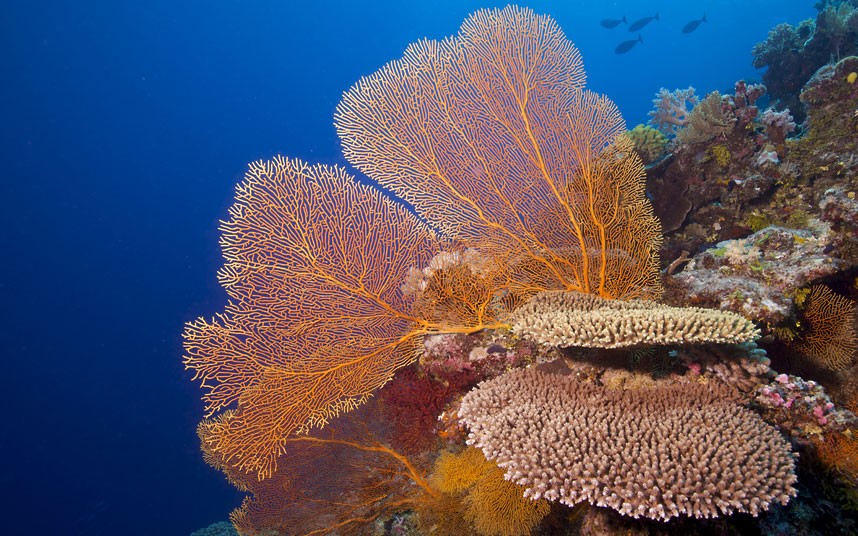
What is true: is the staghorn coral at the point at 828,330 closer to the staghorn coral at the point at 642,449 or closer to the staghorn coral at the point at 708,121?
the staghorn coral at the point at 642,449

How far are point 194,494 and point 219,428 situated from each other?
33617 millimetres

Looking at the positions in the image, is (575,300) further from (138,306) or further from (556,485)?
(138,306)

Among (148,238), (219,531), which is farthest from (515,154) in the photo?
(148,238)

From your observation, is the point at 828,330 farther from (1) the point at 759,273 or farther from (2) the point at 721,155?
(2) the point at 721,155

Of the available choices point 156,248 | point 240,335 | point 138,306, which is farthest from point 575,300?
point 156,248

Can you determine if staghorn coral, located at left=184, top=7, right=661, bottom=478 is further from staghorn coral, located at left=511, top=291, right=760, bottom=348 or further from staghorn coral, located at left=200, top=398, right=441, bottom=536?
staghorn coral, located at left=511, top=291, right=760, bottom=348

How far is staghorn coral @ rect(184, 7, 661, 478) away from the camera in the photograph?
3.66 meters

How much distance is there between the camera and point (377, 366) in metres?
3.85

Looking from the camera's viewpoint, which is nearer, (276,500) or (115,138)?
(276,500)

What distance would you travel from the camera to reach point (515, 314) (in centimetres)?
363

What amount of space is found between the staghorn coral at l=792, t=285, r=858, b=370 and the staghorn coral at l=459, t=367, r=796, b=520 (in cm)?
155

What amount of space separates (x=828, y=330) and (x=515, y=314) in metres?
2.70

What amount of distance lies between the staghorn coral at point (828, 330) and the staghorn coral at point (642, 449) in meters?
1.55

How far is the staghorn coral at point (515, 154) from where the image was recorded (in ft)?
13.4
